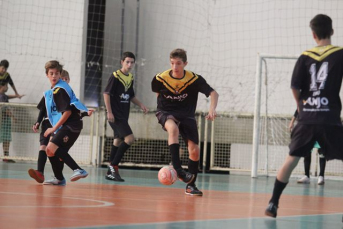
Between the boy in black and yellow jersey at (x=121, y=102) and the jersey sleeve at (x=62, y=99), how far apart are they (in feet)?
6.17

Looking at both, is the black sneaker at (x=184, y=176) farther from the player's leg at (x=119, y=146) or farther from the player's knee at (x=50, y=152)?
the player's leg at (x=119, y=146)

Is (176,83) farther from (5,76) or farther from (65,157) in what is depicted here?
(5,76)

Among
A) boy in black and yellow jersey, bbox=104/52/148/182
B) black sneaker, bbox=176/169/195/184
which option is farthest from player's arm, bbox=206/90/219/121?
boy in black and yellow jersey, bbox=104/52/148/182

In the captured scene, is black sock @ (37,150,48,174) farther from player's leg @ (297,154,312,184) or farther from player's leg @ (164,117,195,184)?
player's leg @ (297,154,312,184)

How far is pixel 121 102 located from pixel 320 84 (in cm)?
549

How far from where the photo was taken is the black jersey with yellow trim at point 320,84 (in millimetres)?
5676

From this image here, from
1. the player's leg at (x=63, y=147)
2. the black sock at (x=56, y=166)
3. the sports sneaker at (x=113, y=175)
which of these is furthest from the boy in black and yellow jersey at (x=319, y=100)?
the sports sneaker at (x=113, y=175)

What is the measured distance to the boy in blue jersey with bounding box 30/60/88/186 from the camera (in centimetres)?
873

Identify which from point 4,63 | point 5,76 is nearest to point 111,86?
point 4,63

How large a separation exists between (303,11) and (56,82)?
24.1 feet

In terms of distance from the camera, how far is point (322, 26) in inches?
227

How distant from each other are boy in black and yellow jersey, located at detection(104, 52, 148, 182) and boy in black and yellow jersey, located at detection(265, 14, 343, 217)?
16.6 feet

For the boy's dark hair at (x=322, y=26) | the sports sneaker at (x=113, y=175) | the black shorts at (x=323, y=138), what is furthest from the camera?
the sports sneaker at (x=113, y=175)

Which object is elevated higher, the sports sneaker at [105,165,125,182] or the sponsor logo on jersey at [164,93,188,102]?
the sponsor logo on jersey at [164,93,188,102]
